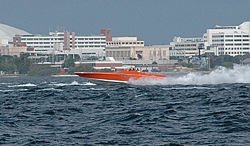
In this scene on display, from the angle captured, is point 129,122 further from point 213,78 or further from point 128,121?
point 213,78

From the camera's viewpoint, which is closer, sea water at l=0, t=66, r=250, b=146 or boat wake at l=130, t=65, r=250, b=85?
sea water at l=0, t=66, r=250, b=146

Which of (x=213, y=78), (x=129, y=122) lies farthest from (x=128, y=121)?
(x=213, y=78)

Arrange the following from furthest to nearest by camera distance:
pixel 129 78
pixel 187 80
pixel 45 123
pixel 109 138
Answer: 1. pixel 187 80
2. pixel 129 78
3. pixel 45 123
4. pixel 109 138

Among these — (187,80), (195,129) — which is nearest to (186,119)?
(195,129)

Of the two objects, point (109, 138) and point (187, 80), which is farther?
point (187, 80)

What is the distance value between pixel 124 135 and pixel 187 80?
51532 mm

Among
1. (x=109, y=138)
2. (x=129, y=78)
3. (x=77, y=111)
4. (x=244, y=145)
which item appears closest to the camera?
(x=244, y=145)

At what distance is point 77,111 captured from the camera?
44125 mm

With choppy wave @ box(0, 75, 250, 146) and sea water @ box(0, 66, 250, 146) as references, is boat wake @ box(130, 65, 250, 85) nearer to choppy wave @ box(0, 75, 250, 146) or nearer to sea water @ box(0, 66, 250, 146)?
sea water @ box(0, 66, 250, 146)

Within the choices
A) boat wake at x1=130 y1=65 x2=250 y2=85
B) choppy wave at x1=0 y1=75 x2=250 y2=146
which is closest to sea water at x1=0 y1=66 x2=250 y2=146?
choppy wave at x1=0 y1=75 x2=250 y2=146

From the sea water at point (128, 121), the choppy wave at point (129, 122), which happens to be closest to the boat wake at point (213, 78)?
the sea water at point (128, 121)

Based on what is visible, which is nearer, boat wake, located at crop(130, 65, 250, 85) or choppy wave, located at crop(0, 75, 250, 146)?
choppy wave, located at crop(0, 75, 250, 146)

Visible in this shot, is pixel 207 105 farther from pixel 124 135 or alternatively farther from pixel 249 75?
pixel 249 75

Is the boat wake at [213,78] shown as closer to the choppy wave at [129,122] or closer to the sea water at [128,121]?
the sea water at [128,121]
